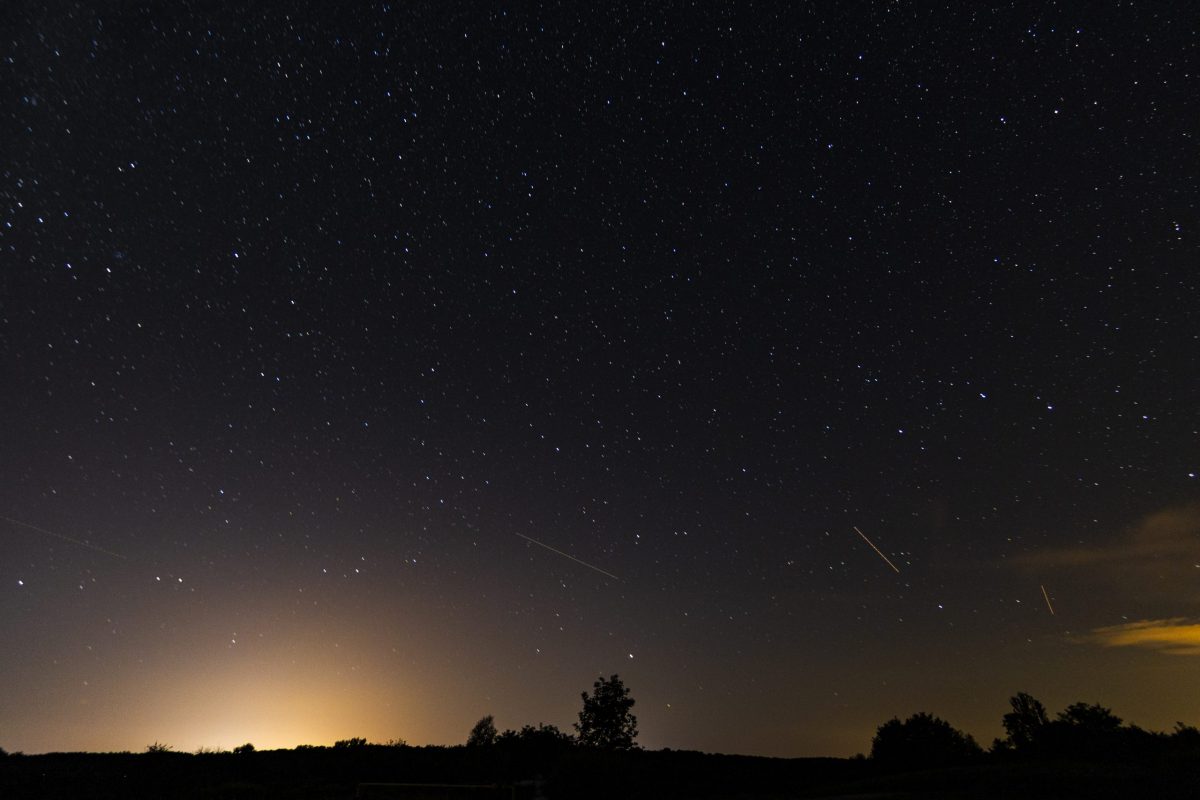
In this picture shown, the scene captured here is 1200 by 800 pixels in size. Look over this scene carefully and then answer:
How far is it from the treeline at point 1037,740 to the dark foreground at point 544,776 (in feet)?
6.29

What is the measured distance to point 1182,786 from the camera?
14758 millimetres

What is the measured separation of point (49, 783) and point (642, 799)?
2494 centimetres

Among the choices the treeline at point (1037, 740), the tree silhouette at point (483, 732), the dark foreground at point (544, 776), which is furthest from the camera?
the tree silhouette at point (483, 732)

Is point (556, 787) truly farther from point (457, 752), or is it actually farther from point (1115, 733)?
point (1115, 733)

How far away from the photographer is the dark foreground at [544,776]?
55.6 ft

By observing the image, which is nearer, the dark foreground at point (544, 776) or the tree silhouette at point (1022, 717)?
the dark foreground at point (544, 776)

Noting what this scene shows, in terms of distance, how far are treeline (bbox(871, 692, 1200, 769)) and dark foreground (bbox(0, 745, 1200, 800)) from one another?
6.29 ft

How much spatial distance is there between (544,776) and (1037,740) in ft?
75.9

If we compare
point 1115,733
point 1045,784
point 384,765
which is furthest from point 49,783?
point 1115,733

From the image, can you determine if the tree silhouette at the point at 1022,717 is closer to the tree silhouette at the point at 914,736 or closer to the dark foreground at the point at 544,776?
the tree silhouette at the point at 914,736

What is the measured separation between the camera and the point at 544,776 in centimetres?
3122

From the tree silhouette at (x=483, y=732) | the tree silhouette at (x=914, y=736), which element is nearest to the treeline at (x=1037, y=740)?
the tree silhouette at (x=914, y=736)

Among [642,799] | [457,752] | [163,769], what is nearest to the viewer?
[642,799]

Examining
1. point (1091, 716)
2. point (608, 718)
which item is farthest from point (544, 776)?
point (1091, 716)
